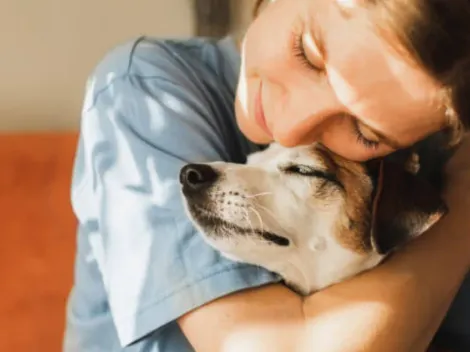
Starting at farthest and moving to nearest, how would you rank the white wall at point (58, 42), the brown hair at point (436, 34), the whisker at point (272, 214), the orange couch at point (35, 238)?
1. the white wall at point (58, 42)
2. the orange couch at point (35, 238)
3. the whisker at point (272, 214)
4. the brown hair at point (436, 34)

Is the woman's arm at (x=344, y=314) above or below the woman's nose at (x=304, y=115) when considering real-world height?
below

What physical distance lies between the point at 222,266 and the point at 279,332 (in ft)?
0.28

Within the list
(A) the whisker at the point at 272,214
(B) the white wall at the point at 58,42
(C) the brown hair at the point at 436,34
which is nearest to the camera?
(C) the brown hair at the point at 436,34

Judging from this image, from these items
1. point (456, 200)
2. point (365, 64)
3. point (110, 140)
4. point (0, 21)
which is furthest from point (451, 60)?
point (0, 21)

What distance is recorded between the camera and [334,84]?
648 millimetres

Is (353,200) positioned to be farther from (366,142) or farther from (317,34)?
(317,34)

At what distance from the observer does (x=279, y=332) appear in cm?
67

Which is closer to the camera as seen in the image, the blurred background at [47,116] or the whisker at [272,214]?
the whisker at [272,214]

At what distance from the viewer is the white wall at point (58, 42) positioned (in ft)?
4.41

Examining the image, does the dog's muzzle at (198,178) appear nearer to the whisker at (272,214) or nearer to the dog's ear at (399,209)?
the whisker at (272,214)

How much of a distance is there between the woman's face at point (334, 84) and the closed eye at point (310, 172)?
3cm

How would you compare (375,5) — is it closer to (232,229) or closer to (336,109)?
(336,109)

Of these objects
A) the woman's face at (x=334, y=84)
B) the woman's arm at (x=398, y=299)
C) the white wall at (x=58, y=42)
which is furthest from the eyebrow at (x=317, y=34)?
the white wall at (x=58, y=42)

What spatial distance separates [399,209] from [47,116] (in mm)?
923
